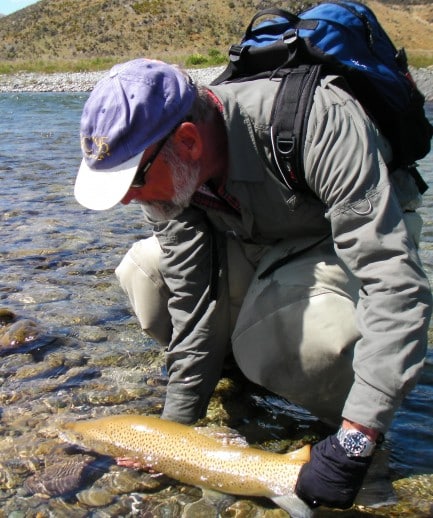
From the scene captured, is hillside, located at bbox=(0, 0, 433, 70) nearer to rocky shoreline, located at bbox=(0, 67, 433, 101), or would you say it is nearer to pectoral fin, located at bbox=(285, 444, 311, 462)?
rocky shoreline, located at bbox=(0, 67, 433, 101)

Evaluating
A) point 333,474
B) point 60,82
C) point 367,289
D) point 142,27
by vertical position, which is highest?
point 367,289

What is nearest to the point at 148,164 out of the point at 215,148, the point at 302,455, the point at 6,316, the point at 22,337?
the point at 215,148

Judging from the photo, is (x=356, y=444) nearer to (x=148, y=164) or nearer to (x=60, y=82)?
(x=148, y=164)

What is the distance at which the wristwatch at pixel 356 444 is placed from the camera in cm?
190

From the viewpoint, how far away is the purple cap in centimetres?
218

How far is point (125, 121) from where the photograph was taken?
2.16m

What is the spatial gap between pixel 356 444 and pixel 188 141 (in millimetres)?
1096

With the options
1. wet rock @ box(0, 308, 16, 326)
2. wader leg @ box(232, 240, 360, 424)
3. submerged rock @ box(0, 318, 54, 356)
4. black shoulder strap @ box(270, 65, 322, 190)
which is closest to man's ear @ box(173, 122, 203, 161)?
black shoulder strap @ box(270, 65, 322, 190)

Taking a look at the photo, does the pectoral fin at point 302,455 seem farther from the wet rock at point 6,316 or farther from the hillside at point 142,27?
the hillside at point 142,27

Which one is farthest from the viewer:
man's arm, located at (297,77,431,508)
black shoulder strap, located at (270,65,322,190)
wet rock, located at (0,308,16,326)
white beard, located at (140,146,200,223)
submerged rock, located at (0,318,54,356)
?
wet rock, located at (0,308,16,326)

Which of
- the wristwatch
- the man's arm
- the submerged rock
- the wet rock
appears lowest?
the wet rock

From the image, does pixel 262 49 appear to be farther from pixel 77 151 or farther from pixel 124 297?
pixel 77 151

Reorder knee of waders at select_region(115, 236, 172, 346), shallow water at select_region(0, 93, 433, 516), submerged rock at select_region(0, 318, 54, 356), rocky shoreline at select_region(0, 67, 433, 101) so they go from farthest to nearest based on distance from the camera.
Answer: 1. rocky shoreline at select_region(0, 67, 433, 101)
2. submerged rock at select_region(0, 318, 54, 356)
3. knee of waders at select_region(115, 236, 172, 346)
4. shallow water at select_region(0, 93, 433, 516)

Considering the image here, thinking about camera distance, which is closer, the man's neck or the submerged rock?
the man's neck
